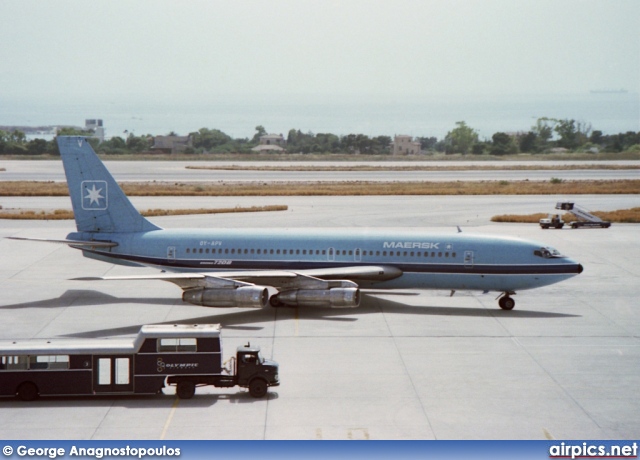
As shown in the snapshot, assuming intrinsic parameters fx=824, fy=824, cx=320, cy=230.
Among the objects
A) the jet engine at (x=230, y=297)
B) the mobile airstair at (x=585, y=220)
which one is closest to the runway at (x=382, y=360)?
the jet engine at (x=230, y=297)

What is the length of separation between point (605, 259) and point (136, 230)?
32.0m

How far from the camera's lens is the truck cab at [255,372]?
89.5 ft

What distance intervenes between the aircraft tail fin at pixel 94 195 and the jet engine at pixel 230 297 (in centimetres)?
825

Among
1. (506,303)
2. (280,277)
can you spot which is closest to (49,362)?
(280,277)

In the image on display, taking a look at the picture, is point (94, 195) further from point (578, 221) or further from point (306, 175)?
point (306, 175)

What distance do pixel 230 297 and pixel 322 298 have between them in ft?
14.3

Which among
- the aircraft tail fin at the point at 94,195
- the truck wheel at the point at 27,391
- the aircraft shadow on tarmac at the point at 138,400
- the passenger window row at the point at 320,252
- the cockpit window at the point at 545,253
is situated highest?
the aircraft tail fin at the point at 94,195

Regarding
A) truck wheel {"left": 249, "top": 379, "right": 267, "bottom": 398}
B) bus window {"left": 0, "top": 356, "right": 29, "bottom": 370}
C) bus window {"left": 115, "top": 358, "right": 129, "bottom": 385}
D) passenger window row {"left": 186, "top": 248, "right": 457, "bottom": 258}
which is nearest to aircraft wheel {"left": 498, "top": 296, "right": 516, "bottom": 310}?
passenger window row {"left": 186, "top": 248, "right": 457, "bottom": 258}

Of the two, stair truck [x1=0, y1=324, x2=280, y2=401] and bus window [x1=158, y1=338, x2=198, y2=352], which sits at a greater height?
bus window [x1=158, y1=338, x2=198, y2=352]

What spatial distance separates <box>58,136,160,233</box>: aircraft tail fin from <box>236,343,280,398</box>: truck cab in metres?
19.2

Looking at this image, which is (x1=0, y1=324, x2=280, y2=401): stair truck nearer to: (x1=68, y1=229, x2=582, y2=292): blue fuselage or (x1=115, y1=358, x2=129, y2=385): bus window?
(x1=115, y1=358, x2=129, y2=385): bus window

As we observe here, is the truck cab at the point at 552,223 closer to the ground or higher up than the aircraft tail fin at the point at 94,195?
closer to the ground

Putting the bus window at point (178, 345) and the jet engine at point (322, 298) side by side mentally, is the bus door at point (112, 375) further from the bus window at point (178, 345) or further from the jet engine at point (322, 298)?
the jet engine at point (322, 298)

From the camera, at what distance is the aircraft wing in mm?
38438
